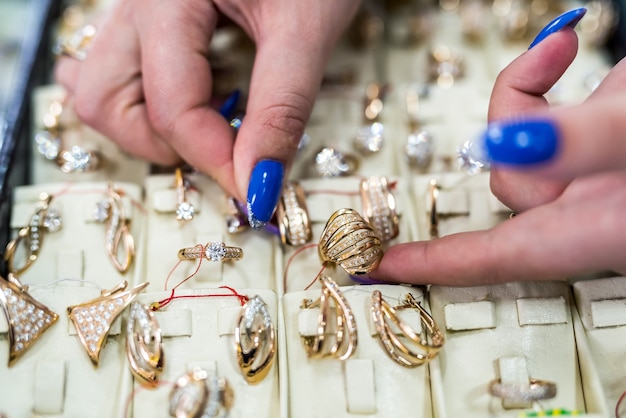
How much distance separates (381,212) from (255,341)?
226 millimetres

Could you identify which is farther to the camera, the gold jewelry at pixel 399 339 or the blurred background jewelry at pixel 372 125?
the blurred background jewelry at pixel 372 125

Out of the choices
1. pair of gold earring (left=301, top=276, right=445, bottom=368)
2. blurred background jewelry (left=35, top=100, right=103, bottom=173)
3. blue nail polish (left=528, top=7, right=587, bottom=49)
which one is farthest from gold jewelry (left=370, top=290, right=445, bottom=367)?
blurred background jewelry (left=35, top=100, right=103, bottom=173)

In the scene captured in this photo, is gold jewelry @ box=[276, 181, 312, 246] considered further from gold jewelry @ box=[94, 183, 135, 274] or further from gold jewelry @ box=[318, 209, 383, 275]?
gold jewelry @ box=[94, 183, 135, 274]

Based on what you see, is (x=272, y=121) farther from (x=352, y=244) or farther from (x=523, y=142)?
(x=523, y=142)

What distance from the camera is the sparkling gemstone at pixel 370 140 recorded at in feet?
2.92

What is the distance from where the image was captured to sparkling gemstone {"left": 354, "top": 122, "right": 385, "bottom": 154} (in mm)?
890

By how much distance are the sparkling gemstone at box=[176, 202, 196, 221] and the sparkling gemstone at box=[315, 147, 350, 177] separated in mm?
196

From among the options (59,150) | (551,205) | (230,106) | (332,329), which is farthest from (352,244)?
(59,150)

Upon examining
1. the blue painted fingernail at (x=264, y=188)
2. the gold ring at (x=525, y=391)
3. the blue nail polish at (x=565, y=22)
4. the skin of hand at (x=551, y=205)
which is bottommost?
the gold ring at (x=525, y=391)

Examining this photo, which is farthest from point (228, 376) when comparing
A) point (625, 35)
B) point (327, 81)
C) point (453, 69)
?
point (625, 35)

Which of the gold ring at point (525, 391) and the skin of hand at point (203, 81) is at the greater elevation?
the skin of hand at point (203, 81)

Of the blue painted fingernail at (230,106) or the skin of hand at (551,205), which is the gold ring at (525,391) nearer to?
the skin of hand at (551,205)

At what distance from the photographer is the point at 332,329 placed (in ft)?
2.18

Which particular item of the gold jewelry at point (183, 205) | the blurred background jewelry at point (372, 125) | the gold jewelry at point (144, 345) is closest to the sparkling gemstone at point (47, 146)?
the gold jewelry at point (183, 205)
